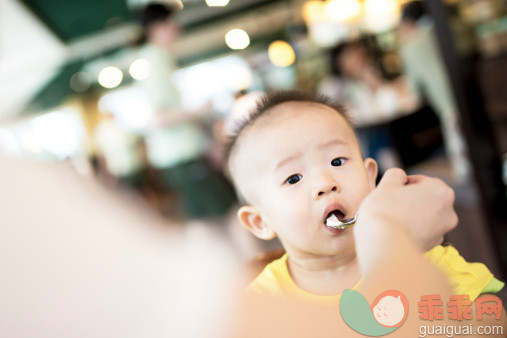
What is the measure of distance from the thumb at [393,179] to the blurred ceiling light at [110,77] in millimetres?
609

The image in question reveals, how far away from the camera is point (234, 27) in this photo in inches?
36.9

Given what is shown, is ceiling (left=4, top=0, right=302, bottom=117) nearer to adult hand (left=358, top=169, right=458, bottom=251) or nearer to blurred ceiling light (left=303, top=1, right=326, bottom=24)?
adult hand (left=358, top=169, right=458, bottom=251)

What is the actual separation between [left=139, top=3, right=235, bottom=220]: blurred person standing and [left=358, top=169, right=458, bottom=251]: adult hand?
354 mm

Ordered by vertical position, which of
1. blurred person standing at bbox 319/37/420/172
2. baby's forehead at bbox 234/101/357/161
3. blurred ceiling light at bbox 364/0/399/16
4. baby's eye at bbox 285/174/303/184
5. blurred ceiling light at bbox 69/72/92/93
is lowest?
blurred person standing at bbox 319/37/420/172

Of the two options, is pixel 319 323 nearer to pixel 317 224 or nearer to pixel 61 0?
pixel 317 224

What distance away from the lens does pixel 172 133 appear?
2.12 feet

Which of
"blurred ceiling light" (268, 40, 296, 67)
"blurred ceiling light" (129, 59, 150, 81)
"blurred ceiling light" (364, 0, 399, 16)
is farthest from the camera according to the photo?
"blurred ceiling light" (364, 0, 399, 16)

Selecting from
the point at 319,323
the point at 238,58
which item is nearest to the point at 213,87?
the point at 238,58

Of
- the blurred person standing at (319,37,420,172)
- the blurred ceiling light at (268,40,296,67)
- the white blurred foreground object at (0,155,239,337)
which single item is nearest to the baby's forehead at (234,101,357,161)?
the white blurred foreground object at (0,155,239,337)

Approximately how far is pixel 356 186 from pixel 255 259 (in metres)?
0.15

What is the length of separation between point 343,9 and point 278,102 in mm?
2932

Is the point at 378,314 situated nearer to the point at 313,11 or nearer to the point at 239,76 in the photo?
the point at 239,76

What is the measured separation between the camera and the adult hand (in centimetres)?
29

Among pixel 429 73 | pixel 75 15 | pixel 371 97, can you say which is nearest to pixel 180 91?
pixel 75 15
